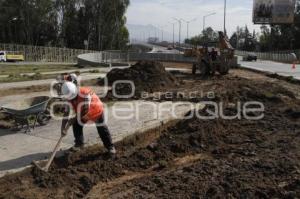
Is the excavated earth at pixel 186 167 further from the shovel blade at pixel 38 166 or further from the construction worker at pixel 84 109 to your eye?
the construction worker at pixel 84 109

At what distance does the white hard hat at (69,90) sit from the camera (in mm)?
7904

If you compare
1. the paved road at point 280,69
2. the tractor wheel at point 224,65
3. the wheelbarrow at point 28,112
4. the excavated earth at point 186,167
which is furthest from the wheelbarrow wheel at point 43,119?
the paved road at point 280,69

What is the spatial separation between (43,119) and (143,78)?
832cm

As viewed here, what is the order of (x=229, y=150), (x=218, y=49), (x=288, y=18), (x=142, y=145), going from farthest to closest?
1. (x=288, y=18)
2. (x=218, y=49)
3. (x=142, y=145)
4. (x=229, y=150)

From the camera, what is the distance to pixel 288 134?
34.7 ft

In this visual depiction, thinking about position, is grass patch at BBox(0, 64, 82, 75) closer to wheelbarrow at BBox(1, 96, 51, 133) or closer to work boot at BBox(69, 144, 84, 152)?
wheelbarrow at BBox(1, 96, 51, 133)

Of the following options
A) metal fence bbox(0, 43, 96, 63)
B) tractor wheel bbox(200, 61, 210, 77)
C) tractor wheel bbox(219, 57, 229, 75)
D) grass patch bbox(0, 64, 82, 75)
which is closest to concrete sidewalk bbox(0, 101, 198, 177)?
tractor wheel bbox(200, 61, 210, 77)

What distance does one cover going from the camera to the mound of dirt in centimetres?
1769

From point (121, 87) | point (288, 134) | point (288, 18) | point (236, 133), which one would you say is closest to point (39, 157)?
point (236, 133)

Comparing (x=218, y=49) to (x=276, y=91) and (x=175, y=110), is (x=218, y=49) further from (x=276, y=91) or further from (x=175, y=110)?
(x=175, y=110)

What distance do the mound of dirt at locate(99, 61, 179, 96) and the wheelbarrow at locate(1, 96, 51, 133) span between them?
233 inches

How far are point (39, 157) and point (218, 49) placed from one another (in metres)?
20.3

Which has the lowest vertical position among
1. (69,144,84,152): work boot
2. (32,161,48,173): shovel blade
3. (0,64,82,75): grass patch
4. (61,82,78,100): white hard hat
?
(32,161,48,173): shovel blade

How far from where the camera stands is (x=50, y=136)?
402 inches
